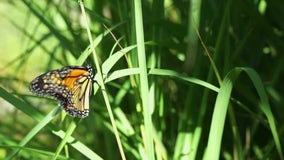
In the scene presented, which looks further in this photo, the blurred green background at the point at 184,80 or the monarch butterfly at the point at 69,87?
the blurred green background at the point at 184,80

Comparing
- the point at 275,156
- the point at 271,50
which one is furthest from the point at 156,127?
the point at 271,50

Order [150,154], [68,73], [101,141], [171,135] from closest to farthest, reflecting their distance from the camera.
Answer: [150,154] < [68,73] < [171,135] < [101,141]

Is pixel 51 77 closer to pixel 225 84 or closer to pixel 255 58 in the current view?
pixel 225 84

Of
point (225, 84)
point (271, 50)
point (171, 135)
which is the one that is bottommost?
point (171, 135)

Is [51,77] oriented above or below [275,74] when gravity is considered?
above

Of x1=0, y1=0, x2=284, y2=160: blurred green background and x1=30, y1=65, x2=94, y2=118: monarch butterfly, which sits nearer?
x1=30, y1=65, x2=94, y2=118: monarch butterfly

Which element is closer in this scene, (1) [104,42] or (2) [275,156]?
(2) [275,156]

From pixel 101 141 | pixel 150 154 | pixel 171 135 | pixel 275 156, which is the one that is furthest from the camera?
pixel 101 141

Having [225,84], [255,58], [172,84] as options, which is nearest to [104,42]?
[172,84]
